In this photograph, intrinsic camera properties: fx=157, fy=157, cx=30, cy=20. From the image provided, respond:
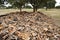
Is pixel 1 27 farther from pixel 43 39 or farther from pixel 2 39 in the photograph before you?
pixel 43 39

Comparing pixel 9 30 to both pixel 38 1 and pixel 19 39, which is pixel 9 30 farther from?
pixel 38 1

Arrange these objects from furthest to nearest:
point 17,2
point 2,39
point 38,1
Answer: point 17,2
point 38,1
point 2,39

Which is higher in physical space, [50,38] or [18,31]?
[18,31]

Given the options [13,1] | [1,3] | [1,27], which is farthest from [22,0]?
[1,27]

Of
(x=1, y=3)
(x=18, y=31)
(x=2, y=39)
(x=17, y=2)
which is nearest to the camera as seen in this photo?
(x=2, y=39)

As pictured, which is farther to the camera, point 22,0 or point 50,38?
point 22,0

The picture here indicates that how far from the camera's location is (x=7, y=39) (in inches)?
343

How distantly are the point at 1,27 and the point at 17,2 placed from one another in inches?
1148

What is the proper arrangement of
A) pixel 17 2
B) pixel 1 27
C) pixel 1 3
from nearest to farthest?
pixel 1 27 → pixel 1 3 → pixel 17 2

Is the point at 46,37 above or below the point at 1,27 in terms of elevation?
below

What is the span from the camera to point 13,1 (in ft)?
124

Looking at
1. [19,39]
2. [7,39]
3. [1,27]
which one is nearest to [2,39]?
[7,39]

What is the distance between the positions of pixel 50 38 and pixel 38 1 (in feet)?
86.1

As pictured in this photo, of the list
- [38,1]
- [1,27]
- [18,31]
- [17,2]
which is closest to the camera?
[18,31]
